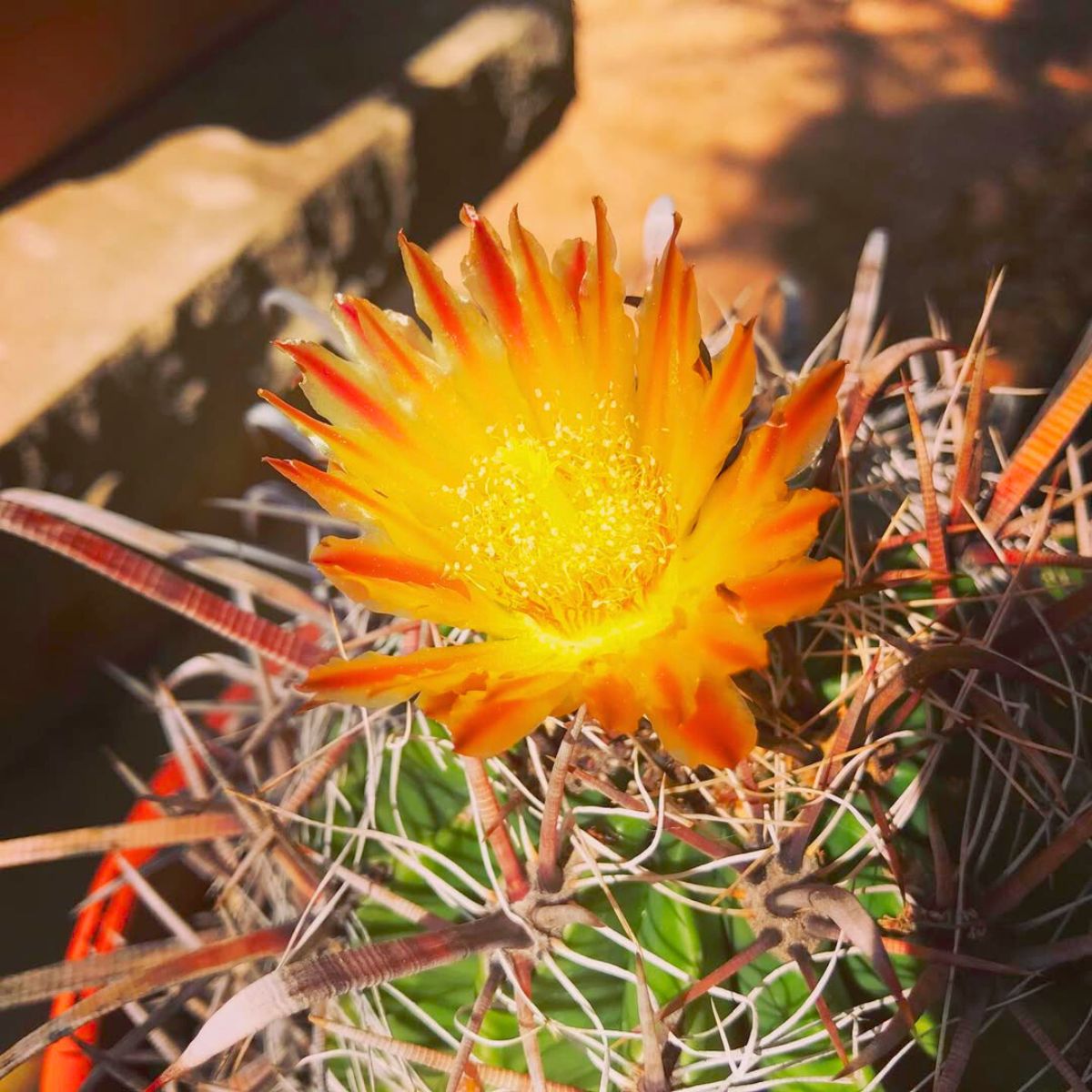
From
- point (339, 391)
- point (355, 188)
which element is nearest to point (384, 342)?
point (339, 391)

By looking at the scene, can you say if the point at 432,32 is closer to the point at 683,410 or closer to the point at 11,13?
the point at 11,13

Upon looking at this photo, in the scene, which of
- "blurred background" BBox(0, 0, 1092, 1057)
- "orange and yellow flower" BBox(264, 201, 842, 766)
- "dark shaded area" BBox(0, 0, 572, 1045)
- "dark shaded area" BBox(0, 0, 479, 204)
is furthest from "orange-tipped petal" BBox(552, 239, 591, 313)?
"dark shaded area" BBox(0, 0, 479, 204)

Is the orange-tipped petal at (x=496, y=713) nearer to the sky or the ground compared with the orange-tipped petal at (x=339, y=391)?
nearer to the ground

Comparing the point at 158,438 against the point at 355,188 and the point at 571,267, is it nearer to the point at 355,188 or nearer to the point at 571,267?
the point at 355,188

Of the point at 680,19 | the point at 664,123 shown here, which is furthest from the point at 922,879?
the point at 680,19

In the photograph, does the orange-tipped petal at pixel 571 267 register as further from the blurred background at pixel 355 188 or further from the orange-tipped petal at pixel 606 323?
the blurred background at pixel 355 188

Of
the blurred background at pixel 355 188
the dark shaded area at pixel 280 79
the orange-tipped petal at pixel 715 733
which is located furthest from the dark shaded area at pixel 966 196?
the orange-tipped petal at pixel 715 733

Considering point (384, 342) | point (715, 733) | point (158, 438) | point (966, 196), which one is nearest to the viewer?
point (715, 733)

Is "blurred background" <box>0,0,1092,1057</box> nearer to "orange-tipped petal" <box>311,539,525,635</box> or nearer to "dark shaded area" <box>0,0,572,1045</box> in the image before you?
"dark shaded area" <box>0,0,572,1045</box>
